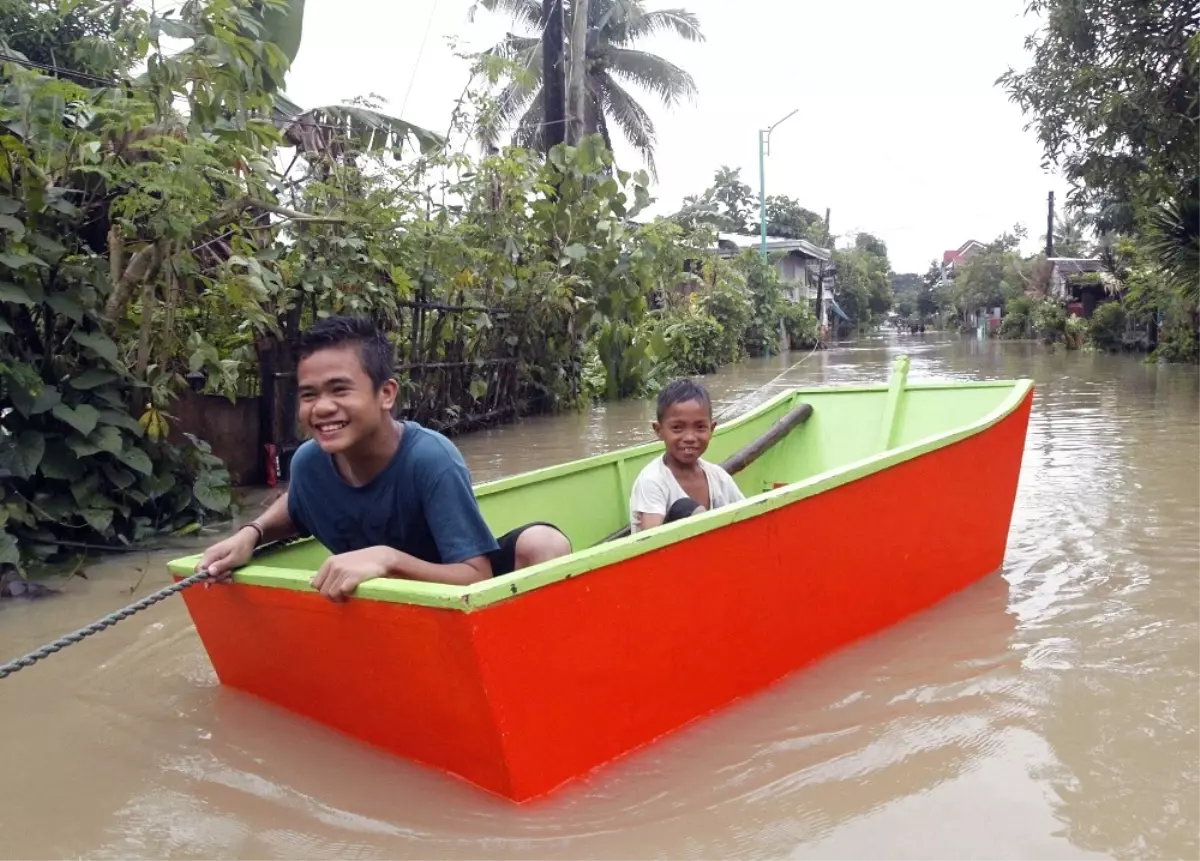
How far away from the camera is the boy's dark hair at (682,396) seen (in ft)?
12.0

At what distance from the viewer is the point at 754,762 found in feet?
8.86

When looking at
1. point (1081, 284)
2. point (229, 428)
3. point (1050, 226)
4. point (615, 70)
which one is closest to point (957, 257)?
point (1050, 226)

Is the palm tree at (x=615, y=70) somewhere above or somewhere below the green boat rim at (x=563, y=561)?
above

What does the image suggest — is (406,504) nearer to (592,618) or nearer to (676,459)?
(592,618)

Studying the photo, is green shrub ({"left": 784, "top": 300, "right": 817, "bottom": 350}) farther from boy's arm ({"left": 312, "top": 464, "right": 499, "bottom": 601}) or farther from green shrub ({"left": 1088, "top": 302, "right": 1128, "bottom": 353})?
boy's arm ({"left": 312, "top": 464, "right": 499, "bottom": 601})

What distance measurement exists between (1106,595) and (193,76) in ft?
14.2

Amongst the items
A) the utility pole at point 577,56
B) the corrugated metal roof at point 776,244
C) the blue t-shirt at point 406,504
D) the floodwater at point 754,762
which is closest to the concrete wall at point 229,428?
the floodwater at point 754,762

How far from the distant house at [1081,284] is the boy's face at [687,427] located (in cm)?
2712

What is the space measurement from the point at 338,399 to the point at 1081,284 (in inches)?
1422

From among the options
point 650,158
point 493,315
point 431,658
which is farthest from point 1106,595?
point 650,158

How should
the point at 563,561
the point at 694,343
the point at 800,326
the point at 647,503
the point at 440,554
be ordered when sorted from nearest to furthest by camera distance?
the point at 563,561 < the point at 440,554 < the point at 647,503 < the point at 694,343 < the point at 800,326

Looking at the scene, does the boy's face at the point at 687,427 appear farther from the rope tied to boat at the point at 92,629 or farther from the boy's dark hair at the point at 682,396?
the rope tied to boat at the point at 92,629

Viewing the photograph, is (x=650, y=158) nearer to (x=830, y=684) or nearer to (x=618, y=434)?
(x=618, y=434)

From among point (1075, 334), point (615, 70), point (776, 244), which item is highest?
point (615, 70)
